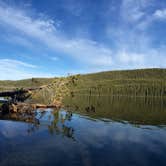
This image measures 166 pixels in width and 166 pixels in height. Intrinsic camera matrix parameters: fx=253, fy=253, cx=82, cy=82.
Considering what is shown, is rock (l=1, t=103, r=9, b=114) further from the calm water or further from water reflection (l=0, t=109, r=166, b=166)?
the calm water

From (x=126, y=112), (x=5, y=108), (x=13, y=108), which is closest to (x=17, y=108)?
(x=13, y=108)

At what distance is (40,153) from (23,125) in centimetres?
1753

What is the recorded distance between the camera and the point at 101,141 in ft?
111

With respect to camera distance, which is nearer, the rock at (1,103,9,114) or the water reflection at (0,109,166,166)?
the water reflection at (0,109,166,166)

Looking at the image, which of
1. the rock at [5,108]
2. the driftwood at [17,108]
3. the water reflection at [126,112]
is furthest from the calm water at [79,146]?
the water reflection at [126,112]

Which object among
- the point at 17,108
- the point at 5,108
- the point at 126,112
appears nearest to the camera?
the point at 5,108

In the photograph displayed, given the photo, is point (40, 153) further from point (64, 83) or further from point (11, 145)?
point (64, 83)

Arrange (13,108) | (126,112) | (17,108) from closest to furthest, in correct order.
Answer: (13,108)
(17,108)
(126,112)

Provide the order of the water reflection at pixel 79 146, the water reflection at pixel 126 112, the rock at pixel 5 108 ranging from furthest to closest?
the water reflection at pixel 126 112
the rock at pixel 5 108
the water reflection at pixel 79 146

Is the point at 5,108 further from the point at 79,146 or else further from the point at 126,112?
the point at 126,112

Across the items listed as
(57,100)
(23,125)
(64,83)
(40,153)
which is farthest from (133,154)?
(57,100)

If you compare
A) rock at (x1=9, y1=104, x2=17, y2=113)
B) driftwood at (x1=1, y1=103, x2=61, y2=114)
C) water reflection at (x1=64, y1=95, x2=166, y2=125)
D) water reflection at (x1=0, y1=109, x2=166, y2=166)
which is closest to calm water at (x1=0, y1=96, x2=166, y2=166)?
water reflection at (x1=0, y1=109, x2=166, y2=166)

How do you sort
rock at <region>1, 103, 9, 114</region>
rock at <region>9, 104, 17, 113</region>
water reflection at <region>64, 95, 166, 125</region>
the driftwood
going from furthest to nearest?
1. water reflection at <region>64, 95, 166, 125</region>
2. rock at <region>9, 104, 17, 113</region>
3. the driftwood
4. rock at <region>1, 103, 9, 114</region>

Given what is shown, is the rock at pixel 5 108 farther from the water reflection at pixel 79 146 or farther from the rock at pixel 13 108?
the water reflection at pixel 79 146
